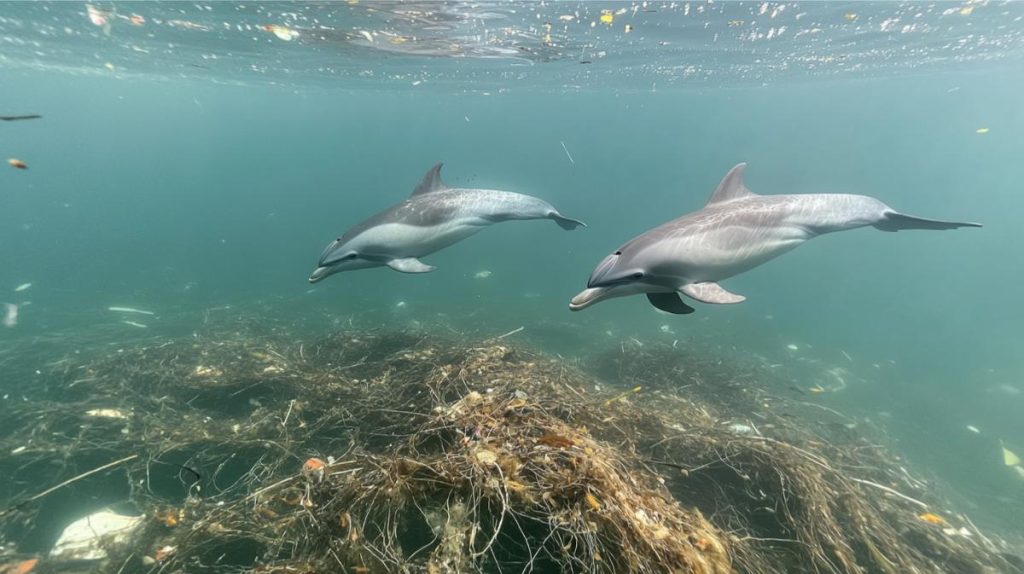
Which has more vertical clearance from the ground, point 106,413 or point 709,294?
point 709,294

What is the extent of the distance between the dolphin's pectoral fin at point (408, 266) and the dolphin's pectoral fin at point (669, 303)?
3557mm

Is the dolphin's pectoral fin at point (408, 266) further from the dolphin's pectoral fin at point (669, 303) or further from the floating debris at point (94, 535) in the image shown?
the floating debris at point (94, 535)

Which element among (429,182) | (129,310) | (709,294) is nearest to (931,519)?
(709,294)

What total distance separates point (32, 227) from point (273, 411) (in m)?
58.7

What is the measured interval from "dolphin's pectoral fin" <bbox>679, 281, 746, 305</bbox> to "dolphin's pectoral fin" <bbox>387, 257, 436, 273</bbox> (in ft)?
13.0

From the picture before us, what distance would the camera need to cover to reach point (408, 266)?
7445 millimetres

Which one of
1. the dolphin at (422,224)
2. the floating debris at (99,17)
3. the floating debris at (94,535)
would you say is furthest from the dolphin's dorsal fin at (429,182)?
the floating debris at (99,17)

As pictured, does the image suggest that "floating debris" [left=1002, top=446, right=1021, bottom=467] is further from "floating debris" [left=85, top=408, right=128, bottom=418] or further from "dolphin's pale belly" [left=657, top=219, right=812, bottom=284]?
"floating debris" [left=85, top=408, right=128, bottom=418]

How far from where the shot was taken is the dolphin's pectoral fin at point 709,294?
5.05 meters

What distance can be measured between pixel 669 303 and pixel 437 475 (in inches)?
151

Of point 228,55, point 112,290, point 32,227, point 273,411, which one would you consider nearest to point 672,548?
point 273,411

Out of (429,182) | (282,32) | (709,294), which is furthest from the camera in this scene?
(282,32)

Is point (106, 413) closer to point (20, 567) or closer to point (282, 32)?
point (20, 567)

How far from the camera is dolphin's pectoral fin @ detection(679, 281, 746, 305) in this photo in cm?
505
